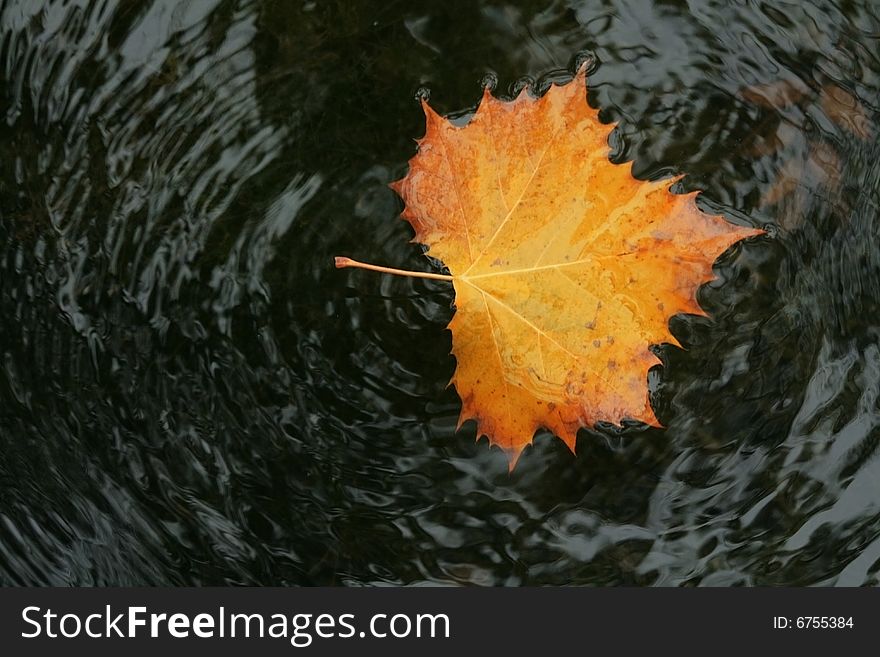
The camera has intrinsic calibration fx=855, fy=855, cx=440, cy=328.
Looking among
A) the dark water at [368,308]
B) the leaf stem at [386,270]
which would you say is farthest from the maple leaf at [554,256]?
the dark water at [368,308]

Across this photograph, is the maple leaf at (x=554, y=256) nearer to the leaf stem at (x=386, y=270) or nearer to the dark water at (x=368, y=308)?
the leaf stem at (x=386, y=270)

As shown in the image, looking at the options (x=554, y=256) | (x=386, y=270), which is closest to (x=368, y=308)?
(x=386, y=270)

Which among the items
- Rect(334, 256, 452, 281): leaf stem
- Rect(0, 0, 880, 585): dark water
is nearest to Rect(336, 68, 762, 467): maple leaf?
Rect(334, 256, 452, 281): leaf stem

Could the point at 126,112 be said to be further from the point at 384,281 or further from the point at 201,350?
the point at 384,281

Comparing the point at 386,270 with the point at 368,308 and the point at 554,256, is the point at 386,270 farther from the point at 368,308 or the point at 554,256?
the point at 554,256

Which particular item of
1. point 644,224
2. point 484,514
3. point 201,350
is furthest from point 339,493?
point 644,224
